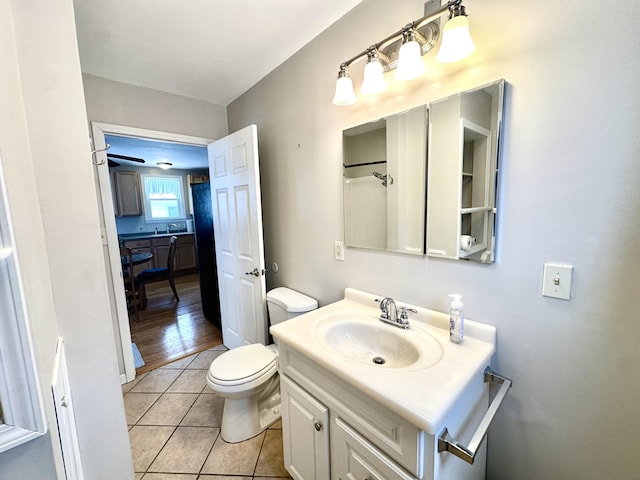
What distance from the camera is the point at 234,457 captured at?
148 centimetres

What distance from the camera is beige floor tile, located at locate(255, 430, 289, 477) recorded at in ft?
4.53

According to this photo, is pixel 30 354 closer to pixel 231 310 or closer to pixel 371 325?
pixel 371 325

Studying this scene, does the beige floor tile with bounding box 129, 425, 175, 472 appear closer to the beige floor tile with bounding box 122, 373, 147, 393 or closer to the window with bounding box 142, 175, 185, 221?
the beige floor tile with bounding box 122, 373, 147, 393

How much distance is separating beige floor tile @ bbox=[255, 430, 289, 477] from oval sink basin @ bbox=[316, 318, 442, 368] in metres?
0.77

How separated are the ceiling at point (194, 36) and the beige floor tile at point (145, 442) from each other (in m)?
2.35

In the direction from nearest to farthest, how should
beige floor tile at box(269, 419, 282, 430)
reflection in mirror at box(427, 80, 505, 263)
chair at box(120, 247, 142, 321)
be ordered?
reflection in mirror at box(427, 80, 505, 263) < beige floor tile at box(269, 419, 282, 430) < chair at box(120, 247, 142, 321)

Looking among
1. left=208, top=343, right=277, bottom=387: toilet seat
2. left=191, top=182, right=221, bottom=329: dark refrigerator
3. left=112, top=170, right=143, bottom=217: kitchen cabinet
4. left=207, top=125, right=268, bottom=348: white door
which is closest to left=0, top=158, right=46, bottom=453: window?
left=208, top=343, right=277, bottom=387: toilet seat

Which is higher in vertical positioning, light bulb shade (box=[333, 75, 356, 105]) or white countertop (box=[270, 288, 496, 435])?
light bulb shade (box=[333, 75, 356, 105])

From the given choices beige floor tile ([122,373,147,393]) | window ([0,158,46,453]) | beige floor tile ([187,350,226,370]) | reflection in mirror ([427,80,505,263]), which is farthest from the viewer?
beige floor tile ([187,350,226,370])

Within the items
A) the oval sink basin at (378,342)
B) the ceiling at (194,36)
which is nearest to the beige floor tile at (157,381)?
the oval sink basin at (378,342)

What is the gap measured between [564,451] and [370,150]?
139cm

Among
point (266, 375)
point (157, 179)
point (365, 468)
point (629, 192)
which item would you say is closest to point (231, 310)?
point (266, 375)

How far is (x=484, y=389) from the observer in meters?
1.05

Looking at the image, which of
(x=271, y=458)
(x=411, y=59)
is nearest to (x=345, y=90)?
(x=411, y=59)
